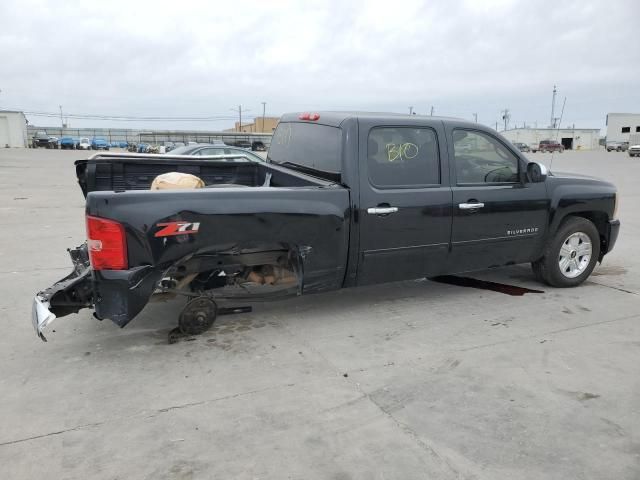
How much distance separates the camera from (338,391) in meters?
3.47

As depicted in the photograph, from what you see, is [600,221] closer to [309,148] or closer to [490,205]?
[490,205]

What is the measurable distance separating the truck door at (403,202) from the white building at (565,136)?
88344 mm

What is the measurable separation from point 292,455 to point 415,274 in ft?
8.22

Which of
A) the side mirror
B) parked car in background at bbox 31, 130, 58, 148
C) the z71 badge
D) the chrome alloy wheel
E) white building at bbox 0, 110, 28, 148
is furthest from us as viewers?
parked car in background at bbox 31, 130, 58, 148

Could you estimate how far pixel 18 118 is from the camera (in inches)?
2547

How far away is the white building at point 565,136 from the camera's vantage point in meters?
87.7

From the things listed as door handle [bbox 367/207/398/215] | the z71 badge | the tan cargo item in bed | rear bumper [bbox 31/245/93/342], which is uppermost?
the tan cargo item in bed

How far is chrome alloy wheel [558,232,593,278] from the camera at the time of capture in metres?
5.78

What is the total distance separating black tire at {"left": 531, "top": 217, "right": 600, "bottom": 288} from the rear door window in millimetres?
1762

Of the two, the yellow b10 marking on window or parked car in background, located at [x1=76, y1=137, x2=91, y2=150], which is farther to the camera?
parked car in background, located at [x1=76, y1=137, x2=91, y2=150]

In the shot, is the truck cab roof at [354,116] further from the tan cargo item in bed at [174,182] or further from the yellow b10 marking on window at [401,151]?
the tan cargo item in bed at [174,182]

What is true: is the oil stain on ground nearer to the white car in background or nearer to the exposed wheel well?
the exposed wheel well

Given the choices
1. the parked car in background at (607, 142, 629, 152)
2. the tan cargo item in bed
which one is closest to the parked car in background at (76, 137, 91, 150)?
the parked car in background at (607, 142, 629, 152)

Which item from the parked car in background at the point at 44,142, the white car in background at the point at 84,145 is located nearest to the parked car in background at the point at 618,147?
the white car in background at the point at 84,145
